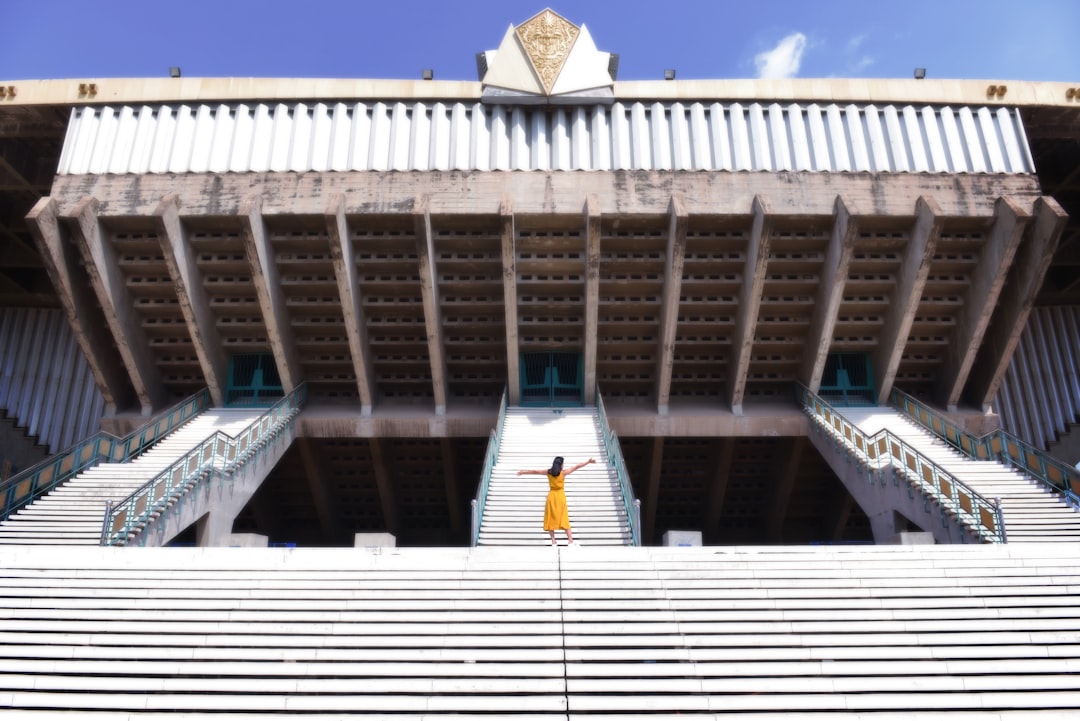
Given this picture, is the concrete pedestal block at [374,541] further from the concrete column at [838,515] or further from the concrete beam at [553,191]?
the concrete column at [838,515]

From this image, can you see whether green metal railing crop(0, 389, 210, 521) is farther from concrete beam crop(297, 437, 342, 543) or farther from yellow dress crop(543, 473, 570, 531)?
yellow dress crop(543, 473, 570, 531)

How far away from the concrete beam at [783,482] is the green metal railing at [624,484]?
17.8ft

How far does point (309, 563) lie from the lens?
711cm

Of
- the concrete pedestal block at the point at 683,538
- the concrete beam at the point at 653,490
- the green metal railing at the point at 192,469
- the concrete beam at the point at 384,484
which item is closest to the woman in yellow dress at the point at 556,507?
the concrete pedestal block at the point at 683,538

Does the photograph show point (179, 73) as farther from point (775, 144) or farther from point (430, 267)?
point (775, 144)

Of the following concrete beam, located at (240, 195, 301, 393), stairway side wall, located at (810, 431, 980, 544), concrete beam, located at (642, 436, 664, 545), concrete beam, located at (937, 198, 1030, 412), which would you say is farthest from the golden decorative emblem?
stairway side wall, located at (810, 431, 980, 544)

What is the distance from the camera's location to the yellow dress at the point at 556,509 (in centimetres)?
810

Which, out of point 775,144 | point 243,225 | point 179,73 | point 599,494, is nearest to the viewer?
point 599,494

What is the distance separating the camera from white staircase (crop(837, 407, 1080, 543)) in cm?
944

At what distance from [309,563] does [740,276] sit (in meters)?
12.1

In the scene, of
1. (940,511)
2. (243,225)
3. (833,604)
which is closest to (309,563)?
(833,604)

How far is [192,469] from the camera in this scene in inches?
441

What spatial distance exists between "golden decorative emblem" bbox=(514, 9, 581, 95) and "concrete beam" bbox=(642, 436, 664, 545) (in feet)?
30.6

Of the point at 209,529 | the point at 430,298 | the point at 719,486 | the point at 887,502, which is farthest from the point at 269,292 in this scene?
the point at 887,502
